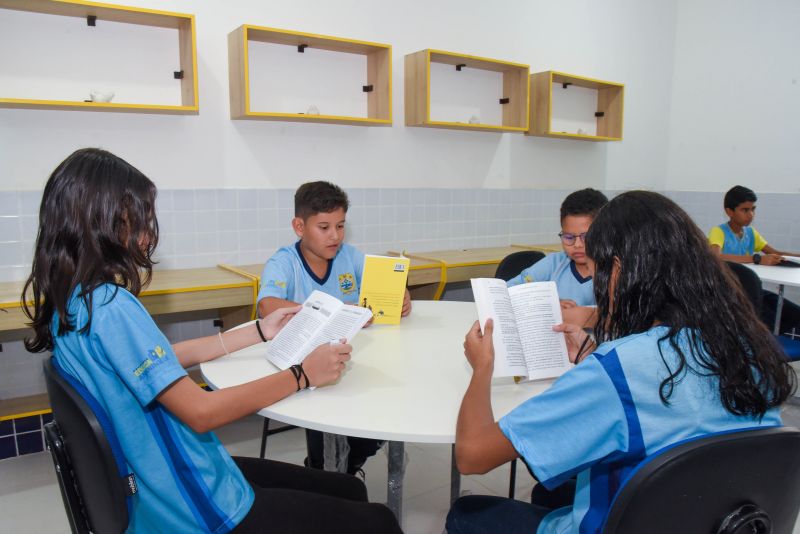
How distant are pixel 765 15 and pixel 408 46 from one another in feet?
10.1

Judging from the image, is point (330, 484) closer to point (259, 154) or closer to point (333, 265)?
point (333, 265)

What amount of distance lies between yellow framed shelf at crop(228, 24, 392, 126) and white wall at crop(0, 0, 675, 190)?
0.11m

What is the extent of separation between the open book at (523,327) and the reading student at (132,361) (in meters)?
0.47

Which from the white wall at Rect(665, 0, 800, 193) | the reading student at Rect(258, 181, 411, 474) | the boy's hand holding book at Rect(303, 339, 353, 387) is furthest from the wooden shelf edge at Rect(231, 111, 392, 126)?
the white wall at Rect(665, 0, 800, 193)

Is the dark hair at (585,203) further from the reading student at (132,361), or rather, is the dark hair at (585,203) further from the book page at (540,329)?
the reading student at (132,361)

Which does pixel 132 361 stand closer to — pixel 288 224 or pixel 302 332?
pixel 302 332

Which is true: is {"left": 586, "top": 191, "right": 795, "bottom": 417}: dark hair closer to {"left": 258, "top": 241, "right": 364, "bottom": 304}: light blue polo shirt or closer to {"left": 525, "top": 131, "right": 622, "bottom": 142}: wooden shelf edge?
{"left": 258, "top": 241, "right": 364, "bottom": 304}: light blue polo shirt

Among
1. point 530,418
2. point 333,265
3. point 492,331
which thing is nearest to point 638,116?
point 333,265

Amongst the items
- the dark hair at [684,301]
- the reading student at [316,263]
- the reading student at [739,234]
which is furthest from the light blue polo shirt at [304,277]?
the reading student at [739,234]

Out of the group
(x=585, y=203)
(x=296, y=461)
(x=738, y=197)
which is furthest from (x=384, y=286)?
(x=738, y=197)

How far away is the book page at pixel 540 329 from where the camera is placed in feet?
4.69

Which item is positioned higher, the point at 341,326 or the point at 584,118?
the point at 584,118

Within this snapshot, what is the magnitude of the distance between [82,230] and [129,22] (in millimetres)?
2385

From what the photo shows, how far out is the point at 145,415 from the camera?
108cm
